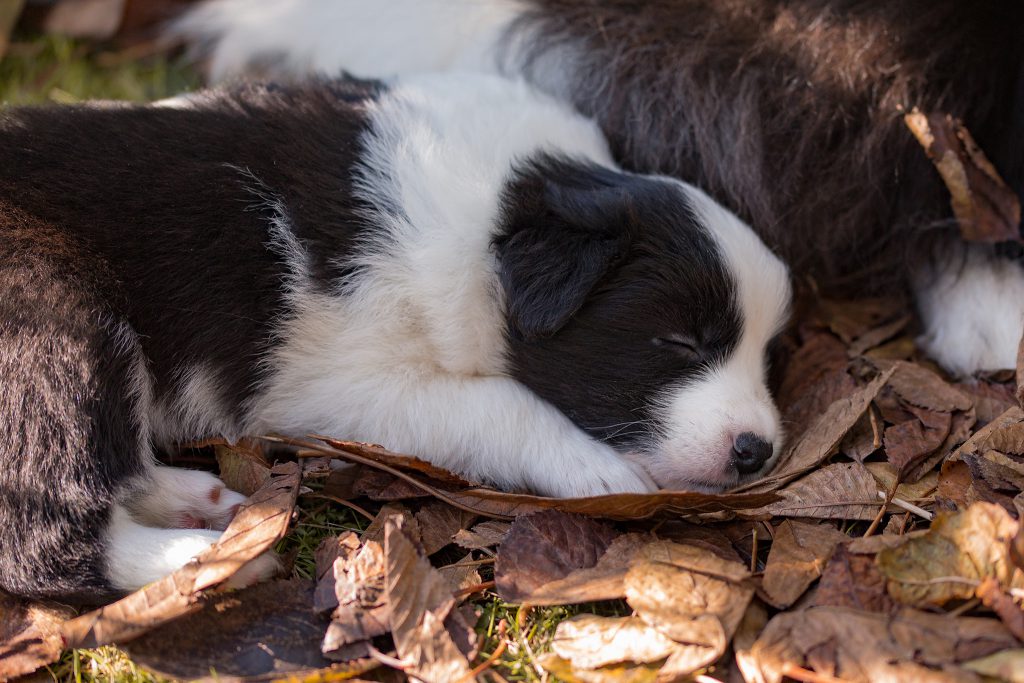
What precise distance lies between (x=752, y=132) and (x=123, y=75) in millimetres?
3394

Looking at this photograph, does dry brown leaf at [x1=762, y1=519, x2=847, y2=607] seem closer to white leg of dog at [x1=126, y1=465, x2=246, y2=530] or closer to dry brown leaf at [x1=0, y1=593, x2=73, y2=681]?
white leg of dog at [x1=126, y1=465, x2=246, y2=530]

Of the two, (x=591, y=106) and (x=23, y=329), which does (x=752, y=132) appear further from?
(x=23, y=329)

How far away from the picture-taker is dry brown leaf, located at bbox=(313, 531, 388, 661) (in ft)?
8.29

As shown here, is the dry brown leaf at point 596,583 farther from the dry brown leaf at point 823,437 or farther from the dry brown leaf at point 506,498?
the dry brown leaf at point 823,437

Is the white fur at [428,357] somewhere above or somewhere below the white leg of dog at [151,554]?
above

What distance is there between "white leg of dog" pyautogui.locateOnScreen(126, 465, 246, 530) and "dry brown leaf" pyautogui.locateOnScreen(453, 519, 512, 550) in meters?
0.68

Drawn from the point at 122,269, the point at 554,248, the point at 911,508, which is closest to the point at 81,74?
the point at 122,269

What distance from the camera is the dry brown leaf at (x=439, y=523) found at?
290 cm

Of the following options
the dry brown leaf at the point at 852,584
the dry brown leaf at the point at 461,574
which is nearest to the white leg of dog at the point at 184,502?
the dry brown leaf at the point at 461,574

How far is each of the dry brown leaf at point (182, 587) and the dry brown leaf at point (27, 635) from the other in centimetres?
6

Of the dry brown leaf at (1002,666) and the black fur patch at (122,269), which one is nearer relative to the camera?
the dry brown leaf at (1002,666)

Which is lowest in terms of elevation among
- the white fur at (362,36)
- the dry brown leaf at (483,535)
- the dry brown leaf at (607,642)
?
the dry brown leaf at (607,642)

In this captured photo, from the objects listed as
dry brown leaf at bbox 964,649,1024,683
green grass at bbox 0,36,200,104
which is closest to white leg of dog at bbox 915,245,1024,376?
dry brown leaf at bbox 964,649,1024,683

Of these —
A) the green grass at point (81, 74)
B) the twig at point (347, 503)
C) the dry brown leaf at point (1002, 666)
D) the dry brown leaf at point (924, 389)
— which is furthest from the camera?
the green grass at point (81, 74)
